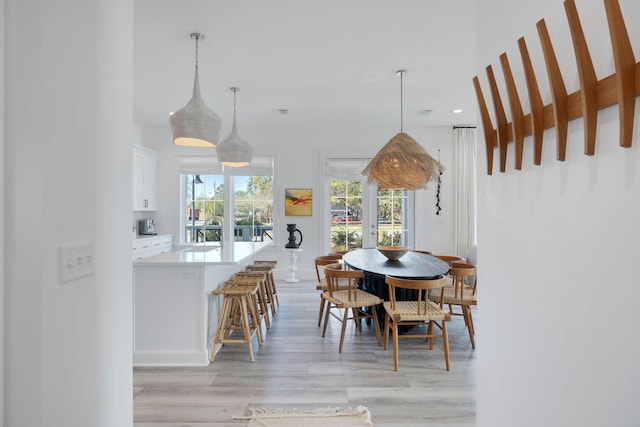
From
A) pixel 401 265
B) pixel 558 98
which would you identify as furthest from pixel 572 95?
pixel 401 265

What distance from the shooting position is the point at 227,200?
6301 mm

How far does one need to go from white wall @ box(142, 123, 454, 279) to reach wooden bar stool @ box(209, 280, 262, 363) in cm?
298

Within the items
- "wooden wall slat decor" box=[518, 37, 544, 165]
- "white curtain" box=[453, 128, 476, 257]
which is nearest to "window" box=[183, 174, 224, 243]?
"white curtain" box=[453, 128, 476, 257]

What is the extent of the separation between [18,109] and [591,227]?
1.52 m

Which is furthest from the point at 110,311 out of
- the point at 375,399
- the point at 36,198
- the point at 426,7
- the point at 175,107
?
the point at 175,107

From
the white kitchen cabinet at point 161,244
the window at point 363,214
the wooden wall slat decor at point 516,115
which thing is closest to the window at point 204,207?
the white kitchen cabinet at point 161,244

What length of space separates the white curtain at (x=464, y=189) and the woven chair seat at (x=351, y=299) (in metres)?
3.51

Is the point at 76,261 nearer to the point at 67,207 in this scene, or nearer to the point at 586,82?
the point at 67,207

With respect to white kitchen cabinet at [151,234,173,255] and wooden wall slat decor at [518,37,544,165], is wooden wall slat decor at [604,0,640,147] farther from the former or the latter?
white kitchen cabinet at [151,234,173,255]

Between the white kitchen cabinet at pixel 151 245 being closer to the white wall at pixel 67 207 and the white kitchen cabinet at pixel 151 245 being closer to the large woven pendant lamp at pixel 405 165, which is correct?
the large woven pendant lamp at pixel 405 165

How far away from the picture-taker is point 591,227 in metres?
0.90

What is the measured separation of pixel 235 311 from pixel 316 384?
1.13m

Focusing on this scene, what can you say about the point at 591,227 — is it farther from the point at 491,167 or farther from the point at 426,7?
the point at 426,7

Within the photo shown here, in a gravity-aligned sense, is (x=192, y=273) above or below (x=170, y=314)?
above
